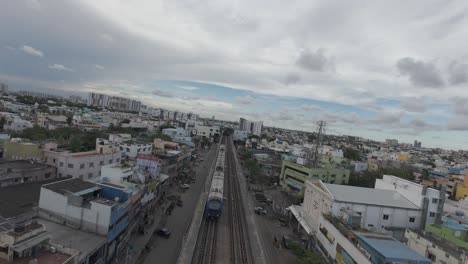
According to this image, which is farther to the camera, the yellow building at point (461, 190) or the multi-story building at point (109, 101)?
the multi-story building at point (109, 101)

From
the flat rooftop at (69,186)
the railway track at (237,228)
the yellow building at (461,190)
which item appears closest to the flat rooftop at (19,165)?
the flat rooftop at (69,186)

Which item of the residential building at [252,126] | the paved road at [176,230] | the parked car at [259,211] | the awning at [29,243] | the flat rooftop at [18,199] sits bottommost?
the paved road at [176,230]

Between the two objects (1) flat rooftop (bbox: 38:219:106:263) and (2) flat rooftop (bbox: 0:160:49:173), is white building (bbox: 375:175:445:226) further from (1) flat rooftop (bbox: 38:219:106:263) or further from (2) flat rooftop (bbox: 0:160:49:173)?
(2) flat rooftop (bbox: 0:160:49:173)

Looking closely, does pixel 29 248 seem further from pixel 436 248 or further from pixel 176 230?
pixel 436 248

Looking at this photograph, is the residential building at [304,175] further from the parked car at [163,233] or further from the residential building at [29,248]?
the residential building at [29,248]

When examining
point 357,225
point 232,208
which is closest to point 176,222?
point 232,208

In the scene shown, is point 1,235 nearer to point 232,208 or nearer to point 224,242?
point 224,242
